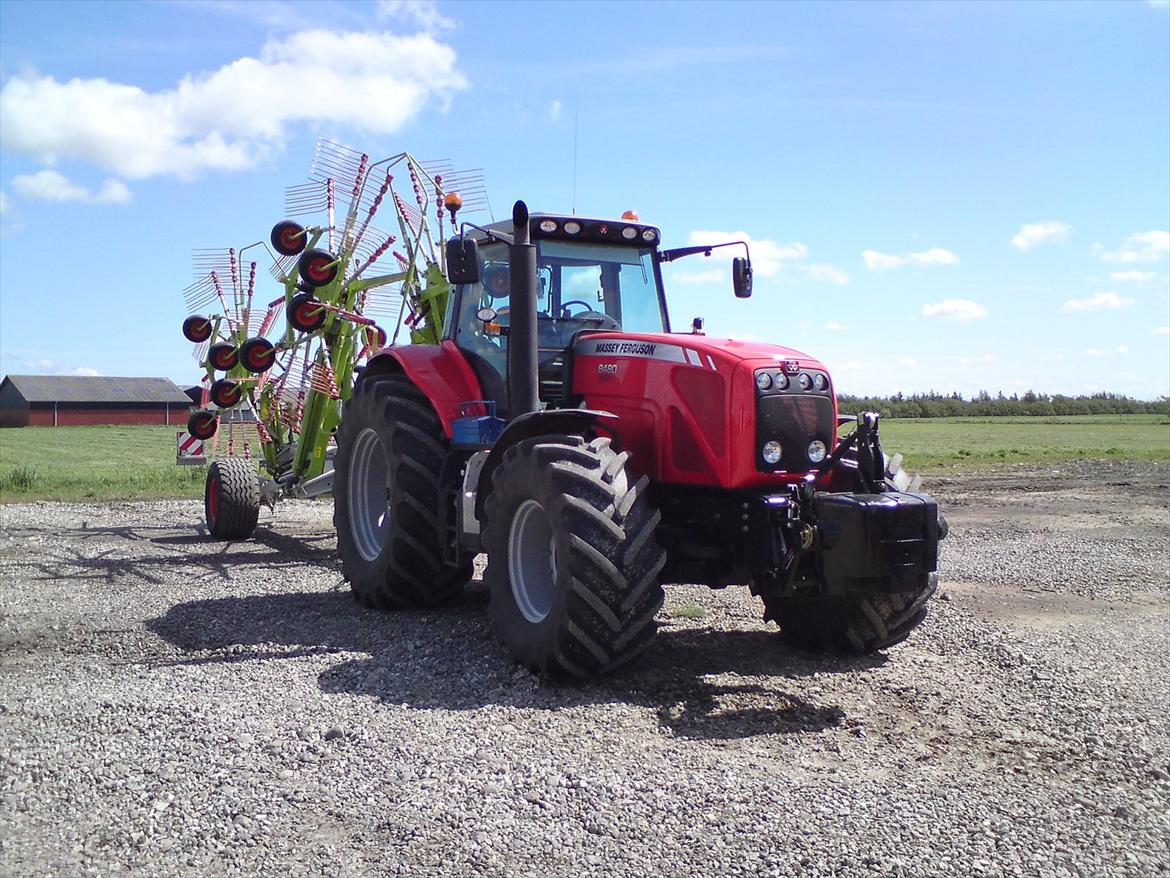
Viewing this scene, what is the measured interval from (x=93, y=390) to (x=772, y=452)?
75.1 m

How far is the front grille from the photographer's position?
6008mm

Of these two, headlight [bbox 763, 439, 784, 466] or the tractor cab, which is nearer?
headlight [bbox 763, 439, 784, 466]

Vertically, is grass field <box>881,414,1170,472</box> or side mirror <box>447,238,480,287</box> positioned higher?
side mirror <box>447,238,480,287</box>

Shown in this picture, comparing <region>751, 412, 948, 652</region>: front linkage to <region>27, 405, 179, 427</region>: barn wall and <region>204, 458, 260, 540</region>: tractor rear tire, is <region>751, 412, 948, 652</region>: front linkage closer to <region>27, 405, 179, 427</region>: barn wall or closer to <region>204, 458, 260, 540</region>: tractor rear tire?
<region>204, 458, 260, 540</region>: tractor rear tire

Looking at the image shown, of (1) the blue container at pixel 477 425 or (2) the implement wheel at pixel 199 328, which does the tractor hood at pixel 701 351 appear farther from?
(2) the implement wheel at pixel 199 328

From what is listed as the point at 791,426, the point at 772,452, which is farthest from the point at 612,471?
the point at 791,426

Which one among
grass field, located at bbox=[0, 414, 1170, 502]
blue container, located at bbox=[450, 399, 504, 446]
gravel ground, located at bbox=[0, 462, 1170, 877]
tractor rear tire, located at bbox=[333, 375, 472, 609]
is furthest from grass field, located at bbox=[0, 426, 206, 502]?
blue container, located at bbox=[450, 399, 504, 446]

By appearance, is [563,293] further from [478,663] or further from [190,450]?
[190,450]

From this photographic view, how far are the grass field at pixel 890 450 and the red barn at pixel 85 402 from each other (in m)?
22.6

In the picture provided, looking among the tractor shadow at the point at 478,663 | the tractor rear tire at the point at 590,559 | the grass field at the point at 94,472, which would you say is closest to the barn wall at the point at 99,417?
the grass field at the point at 94,472

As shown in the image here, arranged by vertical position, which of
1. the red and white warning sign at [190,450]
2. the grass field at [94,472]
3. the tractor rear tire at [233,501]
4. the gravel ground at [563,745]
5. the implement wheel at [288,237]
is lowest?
the gravel ground at [563,745]

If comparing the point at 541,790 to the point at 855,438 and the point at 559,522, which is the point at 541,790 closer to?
the point at 559,522

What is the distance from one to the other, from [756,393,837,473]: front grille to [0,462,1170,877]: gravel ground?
1248 millimetres

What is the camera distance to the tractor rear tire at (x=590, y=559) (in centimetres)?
556
